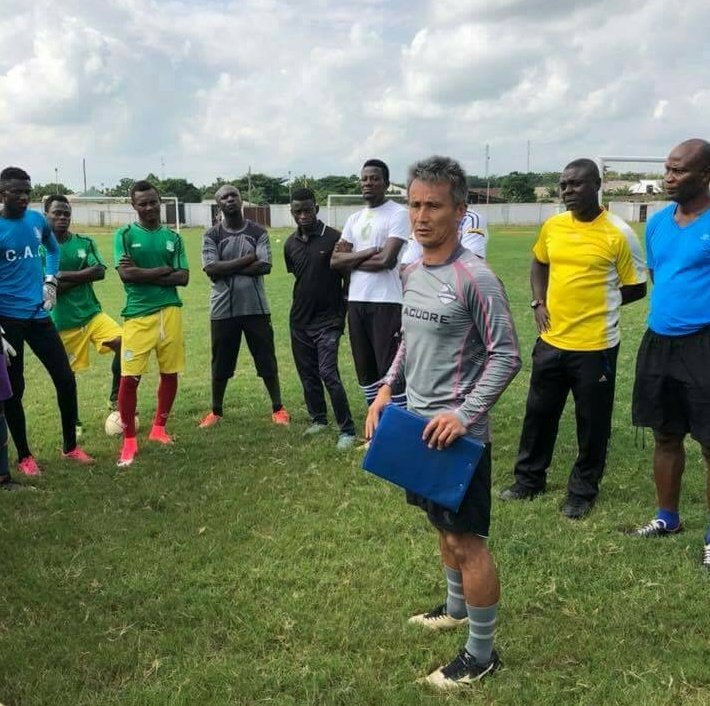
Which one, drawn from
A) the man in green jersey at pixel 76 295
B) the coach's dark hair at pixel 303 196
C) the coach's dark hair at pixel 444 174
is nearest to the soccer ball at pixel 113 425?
the man in green jersey at pixel 76 295

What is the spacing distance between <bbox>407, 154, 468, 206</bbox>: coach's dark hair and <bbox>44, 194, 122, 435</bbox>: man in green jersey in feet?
16.2

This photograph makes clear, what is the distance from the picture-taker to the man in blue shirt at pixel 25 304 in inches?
223

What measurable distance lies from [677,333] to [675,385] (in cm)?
32

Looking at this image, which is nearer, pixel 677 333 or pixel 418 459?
pixel 418 459

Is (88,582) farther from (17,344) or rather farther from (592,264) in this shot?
(592,264)

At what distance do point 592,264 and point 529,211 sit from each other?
53.1 metres

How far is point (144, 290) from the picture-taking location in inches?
247

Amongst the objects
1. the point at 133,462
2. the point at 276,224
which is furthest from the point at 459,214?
the point at 276,224

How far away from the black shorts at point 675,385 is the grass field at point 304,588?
712mm

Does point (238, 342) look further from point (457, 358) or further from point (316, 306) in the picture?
point (457, 358)

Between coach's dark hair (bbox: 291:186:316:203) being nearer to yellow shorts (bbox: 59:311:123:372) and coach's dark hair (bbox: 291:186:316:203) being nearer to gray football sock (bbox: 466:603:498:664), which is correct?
yellow shorts (bbox: 59:311:123:372)

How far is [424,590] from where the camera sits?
3885 millimetres

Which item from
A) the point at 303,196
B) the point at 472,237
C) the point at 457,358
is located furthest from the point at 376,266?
the point at 457,358

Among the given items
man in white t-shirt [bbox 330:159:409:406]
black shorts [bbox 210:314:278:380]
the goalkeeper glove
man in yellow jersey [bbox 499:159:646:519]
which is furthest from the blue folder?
black shorts [bbox 210:314:278:380]
